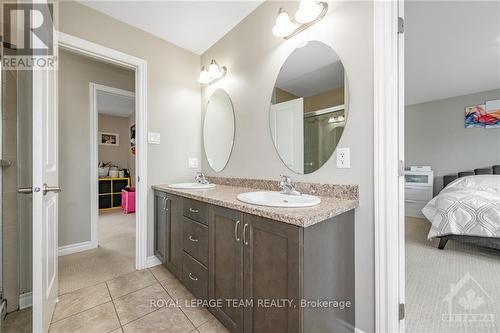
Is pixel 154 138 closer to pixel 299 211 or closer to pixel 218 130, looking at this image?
pixel 218 130

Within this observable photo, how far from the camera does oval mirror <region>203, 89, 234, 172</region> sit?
2.17 metres

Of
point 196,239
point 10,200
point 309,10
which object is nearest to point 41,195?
point 10,200

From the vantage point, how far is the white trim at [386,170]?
110cm

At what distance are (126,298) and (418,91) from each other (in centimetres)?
525

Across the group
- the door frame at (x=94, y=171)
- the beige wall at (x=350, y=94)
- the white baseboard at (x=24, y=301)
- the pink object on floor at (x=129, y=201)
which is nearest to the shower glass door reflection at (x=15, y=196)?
the white baseboard at (x=24, y=301)

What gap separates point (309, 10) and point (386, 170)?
44.7 inches

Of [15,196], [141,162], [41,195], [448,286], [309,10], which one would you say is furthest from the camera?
[141,162]

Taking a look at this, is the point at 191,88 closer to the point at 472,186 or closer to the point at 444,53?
the point at 444,53

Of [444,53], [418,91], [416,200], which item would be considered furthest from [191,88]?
[416,200]

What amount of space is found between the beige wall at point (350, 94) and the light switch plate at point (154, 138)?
79 centimetres

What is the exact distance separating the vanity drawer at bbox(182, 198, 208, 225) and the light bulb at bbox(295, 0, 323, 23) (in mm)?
1425

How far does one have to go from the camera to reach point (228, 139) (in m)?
2.17

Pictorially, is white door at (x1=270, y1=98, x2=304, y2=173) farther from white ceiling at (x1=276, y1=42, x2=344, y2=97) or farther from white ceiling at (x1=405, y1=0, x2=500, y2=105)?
white ceiling at (x1=405, y1=0, x2=500, y2=105)

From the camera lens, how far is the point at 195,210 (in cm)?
150
